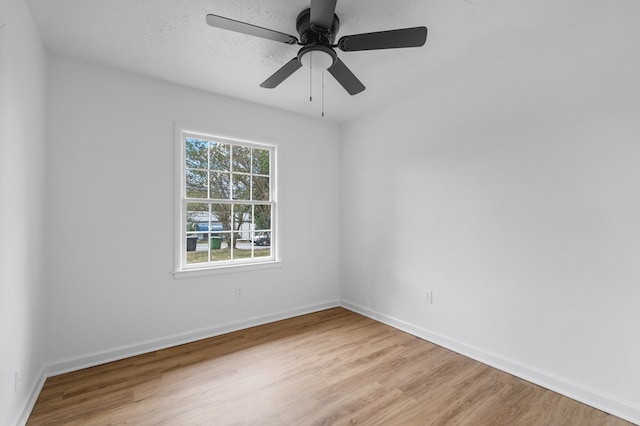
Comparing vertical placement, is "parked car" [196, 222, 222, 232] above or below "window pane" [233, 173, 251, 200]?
below

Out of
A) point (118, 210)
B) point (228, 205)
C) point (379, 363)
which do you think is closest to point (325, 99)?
point (228, 205)

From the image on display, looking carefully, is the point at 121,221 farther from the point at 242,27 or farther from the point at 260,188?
the point at 242,27

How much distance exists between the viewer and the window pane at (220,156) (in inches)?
127

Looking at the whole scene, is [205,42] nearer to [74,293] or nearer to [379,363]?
[74,293]

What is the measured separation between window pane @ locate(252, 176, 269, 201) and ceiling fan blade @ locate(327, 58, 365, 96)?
64.8 inches

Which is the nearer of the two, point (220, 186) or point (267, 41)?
point (267, 41)

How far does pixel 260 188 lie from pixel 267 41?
5.62ft

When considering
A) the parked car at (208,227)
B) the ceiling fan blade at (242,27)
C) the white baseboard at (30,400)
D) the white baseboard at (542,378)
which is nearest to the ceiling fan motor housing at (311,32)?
the ceiling fan blade at (242,27)

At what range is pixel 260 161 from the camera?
11.7 ft

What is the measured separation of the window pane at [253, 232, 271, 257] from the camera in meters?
3.51

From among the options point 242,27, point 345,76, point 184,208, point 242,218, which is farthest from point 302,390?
point 242,27

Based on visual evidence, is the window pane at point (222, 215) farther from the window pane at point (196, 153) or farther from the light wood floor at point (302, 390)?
the light wood floor at point (302, 390)

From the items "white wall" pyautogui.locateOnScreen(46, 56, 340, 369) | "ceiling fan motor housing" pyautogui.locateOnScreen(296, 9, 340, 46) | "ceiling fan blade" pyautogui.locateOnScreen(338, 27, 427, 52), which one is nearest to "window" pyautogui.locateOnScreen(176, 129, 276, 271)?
"white wall" pyautogui.locateOnScreen(46, 56, 340, 369)

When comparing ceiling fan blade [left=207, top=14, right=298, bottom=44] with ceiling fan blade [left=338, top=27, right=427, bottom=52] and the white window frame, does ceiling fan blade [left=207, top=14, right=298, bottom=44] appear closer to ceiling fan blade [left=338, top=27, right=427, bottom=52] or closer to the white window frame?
ceiling fan blade [left=338, top=27, right=427, bottom=52]
